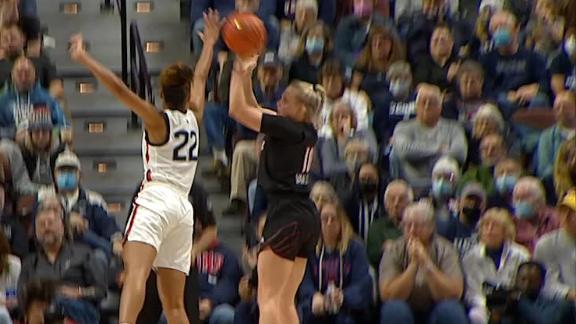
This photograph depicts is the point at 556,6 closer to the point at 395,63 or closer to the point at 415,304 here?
the point at 395,63

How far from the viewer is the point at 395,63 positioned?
1243 cm

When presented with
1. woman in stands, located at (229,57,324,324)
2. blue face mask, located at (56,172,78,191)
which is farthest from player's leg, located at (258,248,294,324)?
blue face mask, located at (56,172,78,191)

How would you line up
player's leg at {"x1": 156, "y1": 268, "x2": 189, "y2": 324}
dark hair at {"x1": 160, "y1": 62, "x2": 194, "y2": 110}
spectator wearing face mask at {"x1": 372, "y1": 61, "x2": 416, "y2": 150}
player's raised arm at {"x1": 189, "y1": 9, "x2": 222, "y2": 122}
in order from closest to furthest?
dark hair at {"x1": 160, "y1": 62, "x2": 194, "y2": 110}
player's leg at {"x1": 156, "y1": 268, "x2": 189, "y2": 324}
player's raised arm at {"x1": 189, "y1": 9, "x2": 222, "y2": 122}
spectator wearing face mask at {"x1": 372, "y1": 61, "x2": 416, "y2": 150}

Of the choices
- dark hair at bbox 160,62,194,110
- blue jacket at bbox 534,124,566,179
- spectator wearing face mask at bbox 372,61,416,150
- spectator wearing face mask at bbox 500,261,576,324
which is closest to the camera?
dark hair at bbox 160,62,194,110

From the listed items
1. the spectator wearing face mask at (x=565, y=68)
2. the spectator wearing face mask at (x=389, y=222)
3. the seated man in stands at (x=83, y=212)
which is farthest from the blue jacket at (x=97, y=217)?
the spectator wearing face mask at (x=565, y=68)

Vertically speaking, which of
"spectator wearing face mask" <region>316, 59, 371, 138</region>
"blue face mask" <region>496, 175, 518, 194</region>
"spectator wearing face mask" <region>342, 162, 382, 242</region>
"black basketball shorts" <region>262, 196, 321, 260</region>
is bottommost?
"spectator wearing face mask" <region>342, 162, 382, 242</region>

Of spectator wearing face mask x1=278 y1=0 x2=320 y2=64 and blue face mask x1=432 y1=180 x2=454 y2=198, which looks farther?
spectator wearing face mask x1=278 y1=0 x2=320 y2=64

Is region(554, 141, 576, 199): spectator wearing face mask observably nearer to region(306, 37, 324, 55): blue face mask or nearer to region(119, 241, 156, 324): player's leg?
region(306, 37, 324, 55): blue face mask

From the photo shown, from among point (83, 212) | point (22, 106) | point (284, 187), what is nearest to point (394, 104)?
point (83, 212)

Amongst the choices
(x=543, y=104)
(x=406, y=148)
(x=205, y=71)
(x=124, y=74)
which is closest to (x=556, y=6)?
(x=543, y=104)

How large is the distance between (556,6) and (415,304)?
12.6 feet

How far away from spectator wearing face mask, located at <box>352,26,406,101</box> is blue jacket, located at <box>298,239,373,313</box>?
236 cm

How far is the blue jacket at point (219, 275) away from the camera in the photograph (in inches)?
415

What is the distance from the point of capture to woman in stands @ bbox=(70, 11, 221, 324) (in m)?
8.40
